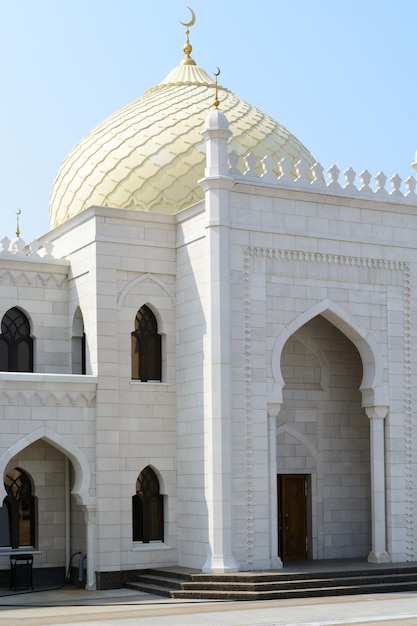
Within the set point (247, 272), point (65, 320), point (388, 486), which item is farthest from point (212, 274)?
point (388, 486)

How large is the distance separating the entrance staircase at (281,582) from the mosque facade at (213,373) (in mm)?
473

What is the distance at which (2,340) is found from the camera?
1931cm

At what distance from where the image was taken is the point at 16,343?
762 inches

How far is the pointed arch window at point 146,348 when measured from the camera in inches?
734

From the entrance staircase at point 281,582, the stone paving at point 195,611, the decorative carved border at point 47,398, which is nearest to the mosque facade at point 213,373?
the decorative carved border at point 47,398

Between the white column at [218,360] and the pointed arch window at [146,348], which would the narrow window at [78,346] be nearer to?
the pointed arch window at [146,348]

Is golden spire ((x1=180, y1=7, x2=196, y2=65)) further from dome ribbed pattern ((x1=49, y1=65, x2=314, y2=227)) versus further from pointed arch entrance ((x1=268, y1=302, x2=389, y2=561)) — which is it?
pointed arch entrance ((x1=268, y1=302, x2=389, y2=561))

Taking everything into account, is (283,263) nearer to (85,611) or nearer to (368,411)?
(368,411)

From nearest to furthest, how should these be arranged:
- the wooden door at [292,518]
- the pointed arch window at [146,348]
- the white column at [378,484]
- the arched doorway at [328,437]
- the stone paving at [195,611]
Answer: the stone paving at [195,611], the white column at [378,484], the pointed arch window at [146,348], the wooden door at [292,518], the arched doorway at [328,437]

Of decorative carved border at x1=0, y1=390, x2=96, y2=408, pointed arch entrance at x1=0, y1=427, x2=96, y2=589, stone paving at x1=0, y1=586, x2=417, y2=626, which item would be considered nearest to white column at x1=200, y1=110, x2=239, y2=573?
stone paving at x1=0, y1=586, x2=417, y2=626

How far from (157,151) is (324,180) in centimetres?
353

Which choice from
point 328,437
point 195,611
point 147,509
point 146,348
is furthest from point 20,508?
point 328,437

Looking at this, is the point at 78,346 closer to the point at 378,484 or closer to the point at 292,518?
the point at 292,518

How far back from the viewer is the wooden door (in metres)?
19.5
